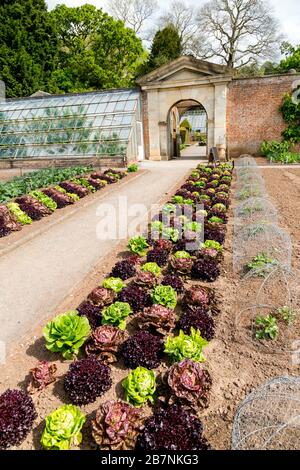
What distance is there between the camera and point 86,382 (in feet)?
9.78

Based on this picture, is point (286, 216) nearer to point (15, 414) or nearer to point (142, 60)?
point (15, 414)

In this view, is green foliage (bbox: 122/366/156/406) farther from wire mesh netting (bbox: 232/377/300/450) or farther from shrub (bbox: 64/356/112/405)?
wire mesh netting (bbox: 232/377/300/450)

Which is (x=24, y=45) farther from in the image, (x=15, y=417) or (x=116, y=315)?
(x=15, y=417)

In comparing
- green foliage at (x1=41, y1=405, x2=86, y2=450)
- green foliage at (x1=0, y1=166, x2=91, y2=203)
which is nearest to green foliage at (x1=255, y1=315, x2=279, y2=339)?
green foliage at (x1=41, y1=405, x2=86, y2=450)

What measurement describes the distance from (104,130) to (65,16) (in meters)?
26.6

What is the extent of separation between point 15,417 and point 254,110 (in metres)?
20.7

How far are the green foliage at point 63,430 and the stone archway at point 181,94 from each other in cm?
1960

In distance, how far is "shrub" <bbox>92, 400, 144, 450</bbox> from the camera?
247cm

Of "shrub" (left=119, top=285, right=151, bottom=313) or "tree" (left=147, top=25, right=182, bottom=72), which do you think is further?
"tree" (left=147, top=25, right=182, bottom=72)

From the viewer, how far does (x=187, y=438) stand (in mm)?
2406

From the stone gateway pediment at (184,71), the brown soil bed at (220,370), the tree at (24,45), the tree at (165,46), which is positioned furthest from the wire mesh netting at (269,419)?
the tree at (165,46)

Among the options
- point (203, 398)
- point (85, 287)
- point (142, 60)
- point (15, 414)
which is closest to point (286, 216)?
point (85, 287)

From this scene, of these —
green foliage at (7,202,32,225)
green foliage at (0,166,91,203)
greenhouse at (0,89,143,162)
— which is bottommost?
green foliage at (7,202,32,225)

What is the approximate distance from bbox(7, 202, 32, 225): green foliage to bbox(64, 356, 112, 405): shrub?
18.8 ft
